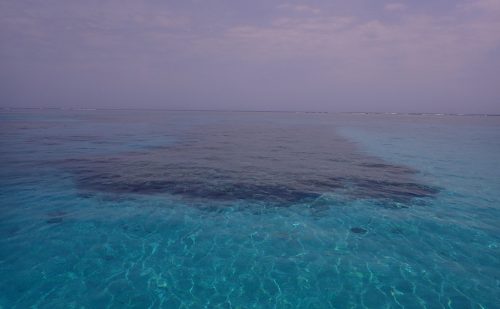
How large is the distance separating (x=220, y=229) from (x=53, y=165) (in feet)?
65.3

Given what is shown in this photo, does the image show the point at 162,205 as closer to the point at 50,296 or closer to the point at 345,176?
the point at 50,296

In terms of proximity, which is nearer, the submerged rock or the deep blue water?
the deep blue water

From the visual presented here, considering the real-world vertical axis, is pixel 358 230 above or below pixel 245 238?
above

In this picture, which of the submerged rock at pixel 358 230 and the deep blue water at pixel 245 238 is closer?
the deep blue water at pixel 245 238

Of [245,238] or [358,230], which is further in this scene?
[358,230]

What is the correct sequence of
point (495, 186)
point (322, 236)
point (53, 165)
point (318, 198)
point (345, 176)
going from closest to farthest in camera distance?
point (322, 236)
point (318, 198)
point (495, 186)
point (345, 176)
point (53, 165)

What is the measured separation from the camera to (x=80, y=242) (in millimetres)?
13812

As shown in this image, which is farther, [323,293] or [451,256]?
[451,256]

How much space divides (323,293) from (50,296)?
9.30 meters

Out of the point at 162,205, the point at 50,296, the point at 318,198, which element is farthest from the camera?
the point at 318,198

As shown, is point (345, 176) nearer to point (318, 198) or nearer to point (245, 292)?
point (318, 198)

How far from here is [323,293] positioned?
11023mm

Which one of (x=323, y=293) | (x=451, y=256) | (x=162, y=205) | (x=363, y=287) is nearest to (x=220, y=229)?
(x=162, y=205)

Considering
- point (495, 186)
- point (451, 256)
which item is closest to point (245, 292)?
point (451, 256)
